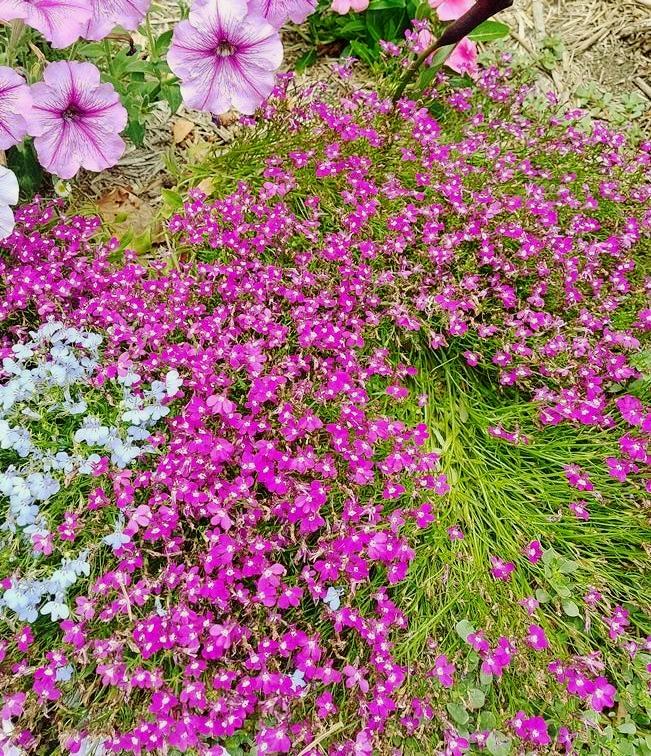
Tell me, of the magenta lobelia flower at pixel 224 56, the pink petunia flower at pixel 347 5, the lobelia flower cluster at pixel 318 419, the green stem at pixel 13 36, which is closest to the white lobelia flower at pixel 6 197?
the lobelia flower cluster at pixel 318 419

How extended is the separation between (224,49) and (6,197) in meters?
0.78

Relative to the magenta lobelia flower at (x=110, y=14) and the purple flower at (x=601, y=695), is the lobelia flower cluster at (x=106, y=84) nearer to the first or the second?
the magenta lobelia flower at (x=110, y=14)

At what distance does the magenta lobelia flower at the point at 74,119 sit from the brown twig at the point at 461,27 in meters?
1.11

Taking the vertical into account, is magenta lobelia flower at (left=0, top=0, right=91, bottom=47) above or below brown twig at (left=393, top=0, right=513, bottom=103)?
below

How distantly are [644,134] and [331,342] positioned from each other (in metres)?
2.04

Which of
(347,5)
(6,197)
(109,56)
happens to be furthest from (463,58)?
(6,197)

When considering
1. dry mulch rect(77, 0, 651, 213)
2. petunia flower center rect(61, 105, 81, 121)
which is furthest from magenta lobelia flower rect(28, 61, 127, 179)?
dry mulch rect(77, 0, 651, 213)

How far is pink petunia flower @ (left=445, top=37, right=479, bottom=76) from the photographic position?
2654 mm

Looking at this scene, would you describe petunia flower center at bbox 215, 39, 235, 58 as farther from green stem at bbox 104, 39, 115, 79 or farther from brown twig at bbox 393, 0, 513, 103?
brown twig at bbox 393, 0, 513, 103

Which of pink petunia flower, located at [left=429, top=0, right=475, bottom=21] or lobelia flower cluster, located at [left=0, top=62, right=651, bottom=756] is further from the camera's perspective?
pink petunia flower, located at [left=429, top=0, right=475, bottom=21]

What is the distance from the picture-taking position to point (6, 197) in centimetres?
174

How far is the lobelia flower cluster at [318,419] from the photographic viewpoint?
1620mm

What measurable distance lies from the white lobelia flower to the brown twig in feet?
4.85

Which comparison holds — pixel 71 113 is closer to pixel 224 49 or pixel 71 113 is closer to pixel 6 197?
pixel 6 197
